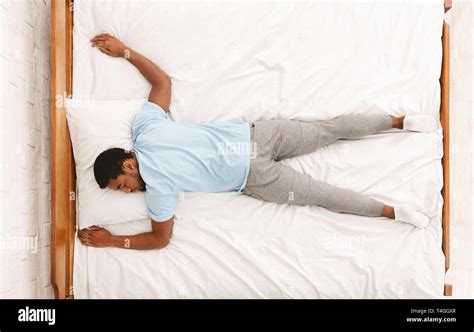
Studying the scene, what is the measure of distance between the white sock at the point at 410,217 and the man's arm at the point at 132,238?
85 cm

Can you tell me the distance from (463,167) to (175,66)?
54.0 inches

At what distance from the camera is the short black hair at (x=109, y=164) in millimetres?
1604

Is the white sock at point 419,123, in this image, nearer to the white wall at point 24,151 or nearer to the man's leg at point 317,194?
the man's leg at point 317,194

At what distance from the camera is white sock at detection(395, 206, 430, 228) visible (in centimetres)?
168

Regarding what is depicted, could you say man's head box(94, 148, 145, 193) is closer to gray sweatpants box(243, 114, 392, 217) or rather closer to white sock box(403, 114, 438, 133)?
gray sweatpants box(243, 114, 392, 217)

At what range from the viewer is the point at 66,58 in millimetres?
1774

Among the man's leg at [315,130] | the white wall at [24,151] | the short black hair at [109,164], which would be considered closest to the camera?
the white wall at [24,151]

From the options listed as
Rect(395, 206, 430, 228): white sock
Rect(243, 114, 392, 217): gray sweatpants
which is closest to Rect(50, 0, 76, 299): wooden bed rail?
Rect(243, 114, 392, 217): gray sweatpants

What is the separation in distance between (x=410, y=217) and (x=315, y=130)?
0.48 m

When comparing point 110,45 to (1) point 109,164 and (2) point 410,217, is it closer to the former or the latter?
(1) point 109,164

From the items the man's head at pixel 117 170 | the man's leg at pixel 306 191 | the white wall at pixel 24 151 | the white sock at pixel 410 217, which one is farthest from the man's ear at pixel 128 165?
the white sock at pixel 410 217

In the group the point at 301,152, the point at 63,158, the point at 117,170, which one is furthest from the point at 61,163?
the point at 301,152
